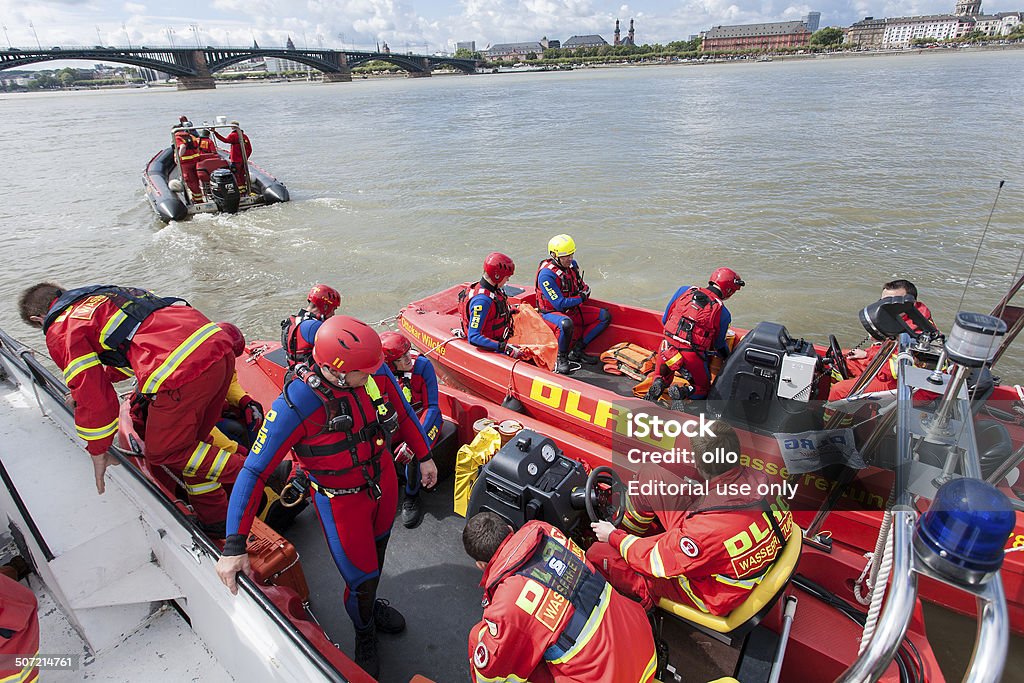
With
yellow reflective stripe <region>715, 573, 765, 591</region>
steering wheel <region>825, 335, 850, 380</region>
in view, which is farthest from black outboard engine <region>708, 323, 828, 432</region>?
yellow reflective stripe <region>715, 573, 765, 591</region>

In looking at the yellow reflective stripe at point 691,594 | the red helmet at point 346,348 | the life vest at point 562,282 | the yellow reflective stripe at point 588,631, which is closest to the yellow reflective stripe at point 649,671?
the yellow reflective stripe at point 588,631

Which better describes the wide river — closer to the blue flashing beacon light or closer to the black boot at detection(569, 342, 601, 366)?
the black boot at detection(569, 342, 601, 366)

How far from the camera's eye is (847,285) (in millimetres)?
8414

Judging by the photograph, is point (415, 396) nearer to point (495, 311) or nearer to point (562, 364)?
point (495, 311)

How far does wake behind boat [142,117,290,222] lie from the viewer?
11570mm

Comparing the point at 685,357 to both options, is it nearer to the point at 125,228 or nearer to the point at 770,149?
the point at 125,228

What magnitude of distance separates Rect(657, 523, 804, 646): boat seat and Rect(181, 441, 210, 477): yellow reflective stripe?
2.23 metres

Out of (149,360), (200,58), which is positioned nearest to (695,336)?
(149,360)

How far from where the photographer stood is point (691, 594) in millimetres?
1928

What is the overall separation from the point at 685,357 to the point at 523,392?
3.68ft

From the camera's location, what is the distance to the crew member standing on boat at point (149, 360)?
7.76ft

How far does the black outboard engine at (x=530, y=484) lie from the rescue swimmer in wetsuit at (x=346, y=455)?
0.38 m

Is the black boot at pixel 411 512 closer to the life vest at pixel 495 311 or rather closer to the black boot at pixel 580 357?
the life vest at pixel 495 311

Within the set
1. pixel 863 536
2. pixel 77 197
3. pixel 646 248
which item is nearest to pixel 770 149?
pixel 646 248
